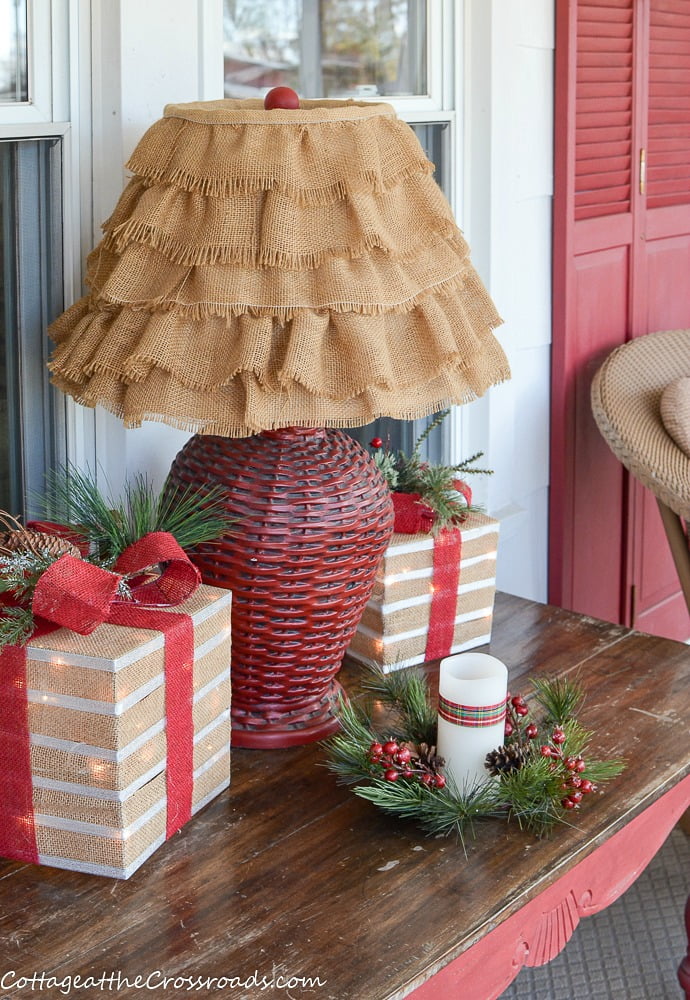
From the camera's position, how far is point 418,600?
1419 millimetres

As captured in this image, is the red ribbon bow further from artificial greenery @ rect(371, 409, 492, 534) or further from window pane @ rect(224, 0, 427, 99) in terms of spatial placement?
window pane @ rect(224, 0, 427, 99)

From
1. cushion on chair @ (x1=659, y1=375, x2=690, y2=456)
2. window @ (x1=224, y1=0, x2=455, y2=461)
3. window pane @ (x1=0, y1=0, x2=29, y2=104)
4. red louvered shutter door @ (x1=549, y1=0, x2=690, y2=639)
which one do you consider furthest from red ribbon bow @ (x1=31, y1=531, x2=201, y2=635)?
red louvered shutter door @ (x1=549, y1=0, x2=690, y2=639)

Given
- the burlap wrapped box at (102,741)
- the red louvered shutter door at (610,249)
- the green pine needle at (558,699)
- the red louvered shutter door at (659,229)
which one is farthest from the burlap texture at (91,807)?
the red louvered shutter door at (659,229)

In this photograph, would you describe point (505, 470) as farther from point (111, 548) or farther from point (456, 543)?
point (111, 548)

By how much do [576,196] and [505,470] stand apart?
49 cm

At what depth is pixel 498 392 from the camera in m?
1.90

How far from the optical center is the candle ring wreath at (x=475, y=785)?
3.50 ft

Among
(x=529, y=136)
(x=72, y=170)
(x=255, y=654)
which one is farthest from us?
(x=529, y=136)

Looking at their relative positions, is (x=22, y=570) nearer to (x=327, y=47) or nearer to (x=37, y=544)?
(x=37, y=544)

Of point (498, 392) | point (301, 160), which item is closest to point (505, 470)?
point (498, 392)

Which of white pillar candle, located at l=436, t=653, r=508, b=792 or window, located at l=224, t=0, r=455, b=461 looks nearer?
white pillar candle, located at l=436, t=653, r=508, b=792

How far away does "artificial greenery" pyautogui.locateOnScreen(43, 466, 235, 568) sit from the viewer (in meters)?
1.10

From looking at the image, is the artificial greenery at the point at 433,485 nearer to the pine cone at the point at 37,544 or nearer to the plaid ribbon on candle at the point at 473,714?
the plaid ribbon on candle at the point at 473,714

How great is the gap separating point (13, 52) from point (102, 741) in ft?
2.49
